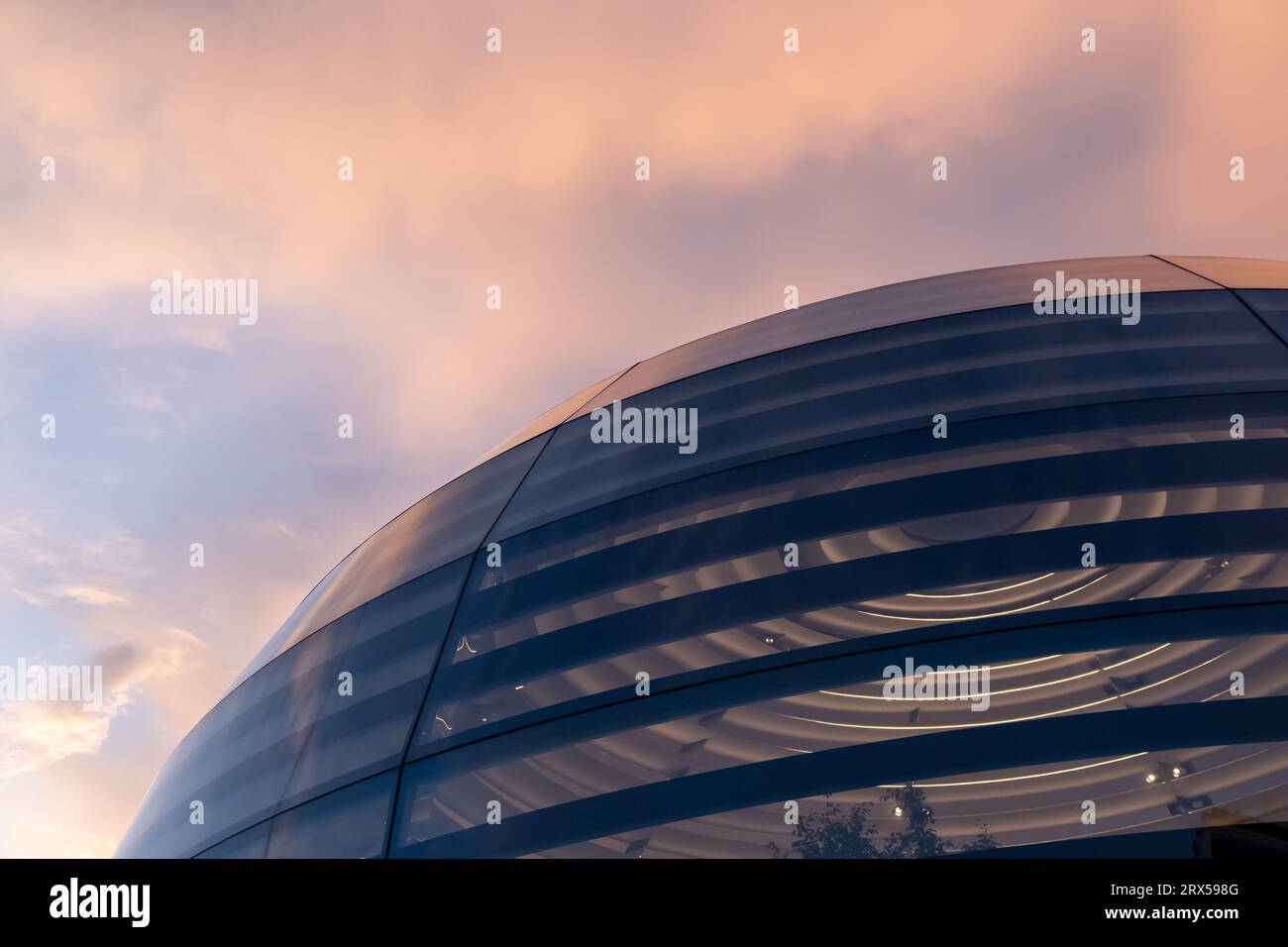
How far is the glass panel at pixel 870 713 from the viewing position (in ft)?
20.6

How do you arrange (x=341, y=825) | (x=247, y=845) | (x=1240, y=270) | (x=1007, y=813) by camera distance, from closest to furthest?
(x=1007, y=813)
(x=341, y=825)
(x=247, y=845)
(x=1240, y=270)

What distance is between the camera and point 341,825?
750 cm

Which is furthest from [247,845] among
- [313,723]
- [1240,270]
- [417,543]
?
[1240,270]

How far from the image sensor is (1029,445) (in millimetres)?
8461

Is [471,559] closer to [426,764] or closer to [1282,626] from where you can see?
[426,764]

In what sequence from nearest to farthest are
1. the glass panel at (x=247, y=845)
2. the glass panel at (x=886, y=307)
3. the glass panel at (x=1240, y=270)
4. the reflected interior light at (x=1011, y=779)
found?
1. the reflected interior light at (x=1011, y=779)
2. the glass panel at (x=247, y=845)
3. the glass panel at (x=1240, y=270)
4. the glass panel at (x=886, y=307)

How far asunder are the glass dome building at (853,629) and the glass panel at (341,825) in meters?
0.03

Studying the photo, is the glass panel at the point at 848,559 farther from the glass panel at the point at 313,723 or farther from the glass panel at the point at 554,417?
the glass panel at the point at 554,417

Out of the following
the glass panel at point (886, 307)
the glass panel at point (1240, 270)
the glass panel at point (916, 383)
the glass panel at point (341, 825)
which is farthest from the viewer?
the glass panel at point (886, 307)

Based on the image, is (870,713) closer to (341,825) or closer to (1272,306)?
(341,825)

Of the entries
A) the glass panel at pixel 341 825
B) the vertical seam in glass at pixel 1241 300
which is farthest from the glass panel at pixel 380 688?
the vertical seam in glass at pixel 1241 300

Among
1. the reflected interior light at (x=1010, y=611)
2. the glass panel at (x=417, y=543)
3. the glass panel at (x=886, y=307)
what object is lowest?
the reflected interior light at (x=1010, y=611)

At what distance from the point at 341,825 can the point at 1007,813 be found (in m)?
4.67
